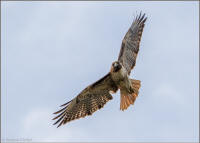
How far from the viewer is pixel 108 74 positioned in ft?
42.4

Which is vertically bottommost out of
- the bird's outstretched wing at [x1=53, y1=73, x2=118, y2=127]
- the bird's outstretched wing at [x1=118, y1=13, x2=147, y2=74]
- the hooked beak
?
the bird's outstretched wing at [x1=53, y1=73, x2=118, y2=127]

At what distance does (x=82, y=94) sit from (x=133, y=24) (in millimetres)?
3063

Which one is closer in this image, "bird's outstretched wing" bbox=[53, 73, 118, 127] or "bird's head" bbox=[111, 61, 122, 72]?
"bird's head" bbox=[111, 61, 122, 72]

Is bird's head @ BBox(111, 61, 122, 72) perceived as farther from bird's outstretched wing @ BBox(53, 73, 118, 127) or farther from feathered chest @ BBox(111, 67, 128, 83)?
bird's outstretched wing @ BBox(53, 73, 118, 127)

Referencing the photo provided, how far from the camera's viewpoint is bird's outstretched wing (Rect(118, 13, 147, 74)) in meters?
13.5

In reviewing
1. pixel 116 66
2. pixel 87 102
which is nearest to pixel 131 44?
pixel 116 66

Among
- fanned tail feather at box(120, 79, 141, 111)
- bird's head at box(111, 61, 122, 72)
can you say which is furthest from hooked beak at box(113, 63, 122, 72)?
fanned tail feather at box(120, 79, 141, 111)

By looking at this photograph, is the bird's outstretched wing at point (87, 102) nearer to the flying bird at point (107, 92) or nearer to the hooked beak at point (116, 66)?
the flying bird at point (107, 92)

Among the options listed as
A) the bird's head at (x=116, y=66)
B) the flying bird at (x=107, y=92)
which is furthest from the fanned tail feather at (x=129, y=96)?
the bird's head at (x=116, y=66)

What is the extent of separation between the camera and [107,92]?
13422mm

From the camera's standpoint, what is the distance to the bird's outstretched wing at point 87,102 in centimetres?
1327

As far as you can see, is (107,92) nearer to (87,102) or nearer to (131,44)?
(87,102)

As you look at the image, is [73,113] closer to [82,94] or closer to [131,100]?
[82,94]

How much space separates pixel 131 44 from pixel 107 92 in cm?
179
